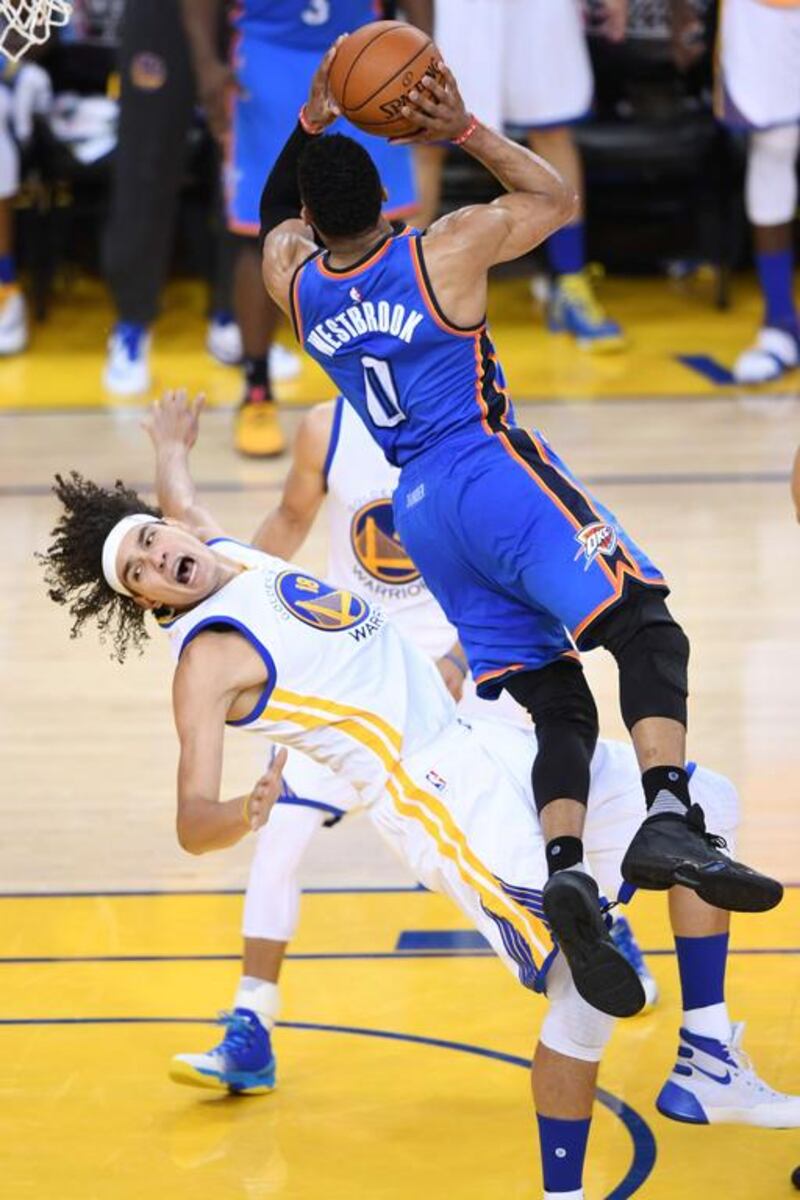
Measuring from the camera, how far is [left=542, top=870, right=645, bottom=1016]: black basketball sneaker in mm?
3627

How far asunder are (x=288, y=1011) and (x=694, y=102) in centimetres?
774

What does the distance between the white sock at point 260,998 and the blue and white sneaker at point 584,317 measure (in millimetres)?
6543

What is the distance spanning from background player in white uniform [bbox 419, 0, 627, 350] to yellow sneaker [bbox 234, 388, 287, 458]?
1394 mm

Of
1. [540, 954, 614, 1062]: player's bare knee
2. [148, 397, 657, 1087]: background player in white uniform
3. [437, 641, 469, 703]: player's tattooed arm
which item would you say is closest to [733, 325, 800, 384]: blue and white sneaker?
[148, 397, 657, 1087]: background player in white uniform

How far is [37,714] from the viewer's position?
21.9 ft

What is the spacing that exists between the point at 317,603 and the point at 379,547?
108 centimetres

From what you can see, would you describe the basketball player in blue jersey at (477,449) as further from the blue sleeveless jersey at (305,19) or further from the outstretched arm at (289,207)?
the blue sleeveless jersey at (305,19)

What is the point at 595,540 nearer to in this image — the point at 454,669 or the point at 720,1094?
the point at 454,669

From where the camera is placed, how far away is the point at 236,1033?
175 inches

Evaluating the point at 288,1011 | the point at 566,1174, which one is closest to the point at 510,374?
the point at 288,1011

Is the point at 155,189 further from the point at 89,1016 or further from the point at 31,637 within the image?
the point at 89,1016

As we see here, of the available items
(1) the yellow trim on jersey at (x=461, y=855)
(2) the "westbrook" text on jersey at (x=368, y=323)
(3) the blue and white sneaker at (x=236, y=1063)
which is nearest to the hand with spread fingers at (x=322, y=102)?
(2) the "westbrook" text on jersey at (x=368, y=323)

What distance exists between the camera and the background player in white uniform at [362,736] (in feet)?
12.5

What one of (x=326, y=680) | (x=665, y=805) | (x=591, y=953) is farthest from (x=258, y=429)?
(x=591, y=953)
